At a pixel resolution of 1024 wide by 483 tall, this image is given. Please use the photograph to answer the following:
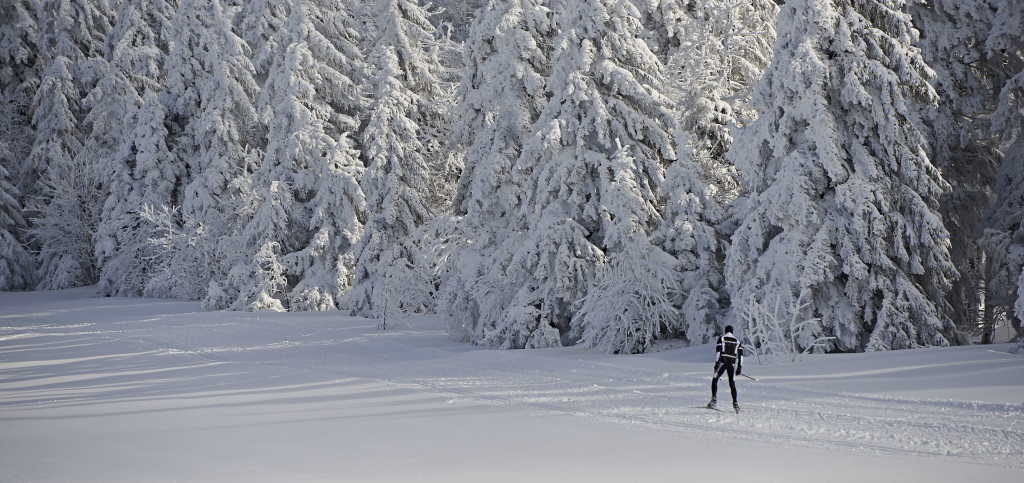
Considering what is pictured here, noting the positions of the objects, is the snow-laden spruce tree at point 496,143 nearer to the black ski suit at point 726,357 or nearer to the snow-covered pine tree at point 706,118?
the snow-covered pine tree at point 706,118

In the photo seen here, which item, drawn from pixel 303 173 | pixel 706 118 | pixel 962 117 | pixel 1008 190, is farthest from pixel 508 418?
pixel 303 173

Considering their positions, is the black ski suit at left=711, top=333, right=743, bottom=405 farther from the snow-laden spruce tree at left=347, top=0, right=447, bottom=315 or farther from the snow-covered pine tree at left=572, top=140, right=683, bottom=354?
the snow-laden spruce tree at left=347, top=0, right=447, bottom=315

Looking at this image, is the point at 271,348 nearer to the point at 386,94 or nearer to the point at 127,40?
the point at 386,94

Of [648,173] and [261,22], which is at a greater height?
[261,22]

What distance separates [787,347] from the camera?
52.7 feet

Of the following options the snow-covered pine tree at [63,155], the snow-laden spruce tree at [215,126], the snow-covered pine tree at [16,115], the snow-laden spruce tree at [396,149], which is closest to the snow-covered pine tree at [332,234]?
the snow-laden spruce tree at [396,149]

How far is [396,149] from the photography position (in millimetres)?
26781

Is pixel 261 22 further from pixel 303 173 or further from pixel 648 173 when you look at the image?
pixel 648 173

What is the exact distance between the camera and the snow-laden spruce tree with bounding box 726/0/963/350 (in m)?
16.1

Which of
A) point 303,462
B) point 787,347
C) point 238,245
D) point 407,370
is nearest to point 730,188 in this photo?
point 787,347

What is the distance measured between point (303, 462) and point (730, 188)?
13611 mm

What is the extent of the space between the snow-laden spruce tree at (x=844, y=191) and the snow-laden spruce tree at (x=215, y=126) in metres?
23.0

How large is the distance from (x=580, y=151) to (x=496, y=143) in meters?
2.58

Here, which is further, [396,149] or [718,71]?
[396,149]
